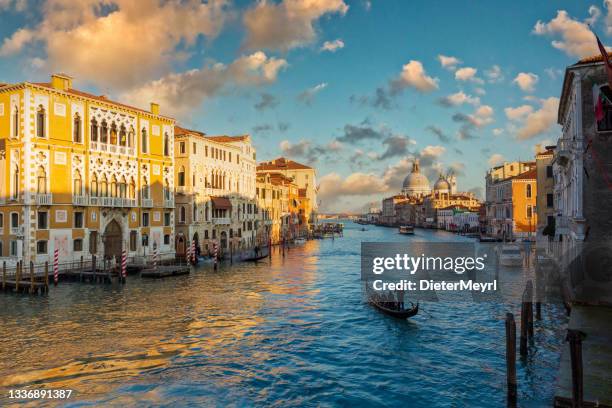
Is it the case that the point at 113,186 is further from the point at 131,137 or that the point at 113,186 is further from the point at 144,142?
the point at 144,142

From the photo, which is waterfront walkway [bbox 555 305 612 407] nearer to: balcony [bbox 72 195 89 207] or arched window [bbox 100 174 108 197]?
balcony [bbox 72 195 89 207]

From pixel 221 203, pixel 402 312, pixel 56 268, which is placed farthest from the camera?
pixel 221 203

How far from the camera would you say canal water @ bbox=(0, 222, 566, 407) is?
39.2ft

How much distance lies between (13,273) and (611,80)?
96.2 feet

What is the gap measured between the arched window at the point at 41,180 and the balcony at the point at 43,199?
0.34 m

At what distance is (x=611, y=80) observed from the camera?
1298 centimetres

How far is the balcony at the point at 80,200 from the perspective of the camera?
2995 cm

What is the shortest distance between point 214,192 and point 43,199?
18091 mm

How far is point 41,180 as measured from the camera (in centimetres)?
2833

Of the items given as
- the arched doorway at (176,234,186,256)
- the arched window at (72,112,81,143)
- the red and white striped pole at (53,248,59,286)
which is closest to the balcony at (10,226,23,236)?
the red and white striped pole at (53,248,59,286)

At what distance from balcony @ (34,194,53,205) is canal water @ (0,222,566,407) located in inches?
232

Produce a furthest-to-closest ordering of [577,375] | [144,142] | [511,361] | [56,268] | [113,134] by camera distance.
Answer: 1. [144,142]
2. [113,134]
3. [56,268]
4. [511,361]
5. [577,375]

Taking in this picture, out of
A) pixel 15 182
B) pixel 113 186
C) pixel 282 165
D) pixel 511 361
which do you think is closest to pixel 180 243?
pixel 113 186

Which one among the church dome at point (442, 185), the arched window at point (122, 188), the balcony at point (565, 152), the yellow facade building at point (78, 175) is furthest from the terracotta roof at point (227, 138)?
the church dome at point (442, 185)
